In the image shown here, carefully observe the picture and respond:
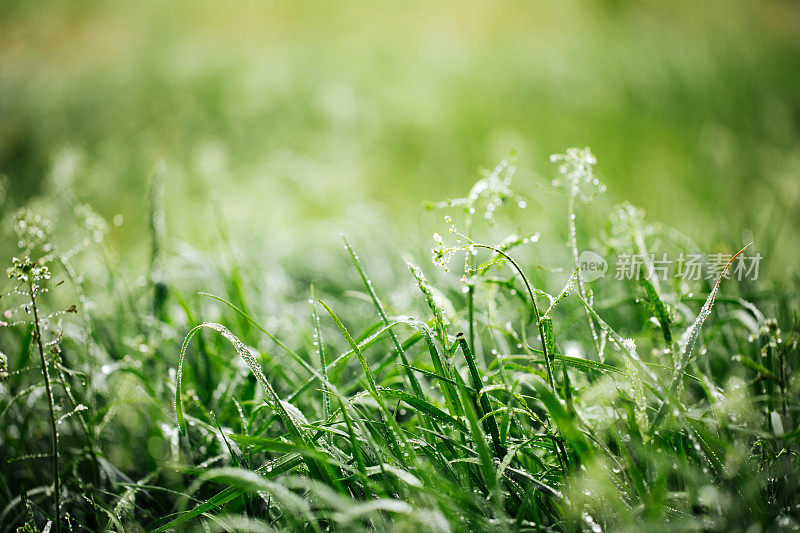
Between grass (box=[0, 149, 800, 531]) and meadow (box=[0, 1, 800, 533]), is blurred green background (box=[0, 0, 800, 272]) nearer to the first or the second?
meadow (box=[0, 1, 800, 533])

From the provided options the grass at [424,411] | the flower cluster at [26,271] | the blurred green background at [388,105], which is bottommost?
the grass at [424,411]

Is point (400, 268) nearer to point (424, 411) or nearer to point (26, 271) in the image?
point (424, 411)

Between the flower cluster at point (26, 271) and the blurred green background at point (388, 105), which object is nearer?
the flower cluster at point (26, 271)

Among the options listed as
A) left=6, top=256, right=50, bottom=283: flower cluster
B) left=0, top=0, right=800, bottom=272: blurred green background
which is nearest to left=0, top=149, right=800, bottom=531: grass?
left=6, top=256, right=50, bottom=283: flower cluster

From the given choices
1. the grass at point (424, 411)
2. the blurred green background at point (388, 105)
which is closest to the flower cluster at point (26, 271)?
the grass at point (424, 411)

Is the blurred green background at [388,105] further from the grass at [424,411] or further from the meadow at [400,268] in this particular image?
the grass at [424,411]

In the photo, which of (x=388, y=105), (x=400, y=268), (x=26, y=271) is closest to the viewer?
(x=26, y=271)

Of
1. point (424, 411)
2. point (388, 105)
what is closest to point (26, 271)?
point (424, 411)
